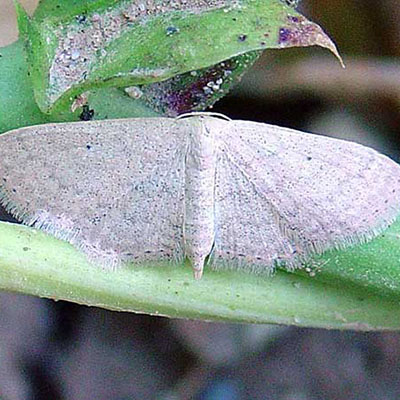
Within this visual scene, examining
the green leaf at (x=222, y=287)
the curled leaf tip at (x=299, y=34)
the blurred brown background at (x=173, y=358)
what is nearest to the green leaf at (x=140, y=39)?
the curled leaf tip at (x=299, y=34)

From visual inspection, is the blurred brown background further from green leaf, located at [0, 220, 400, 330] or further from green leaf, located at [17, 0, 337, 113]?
green leaf, located at [17, 0, 337, 113]

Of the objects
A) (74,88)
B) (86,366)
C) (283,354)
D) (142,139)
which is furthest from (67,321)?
(74,88)

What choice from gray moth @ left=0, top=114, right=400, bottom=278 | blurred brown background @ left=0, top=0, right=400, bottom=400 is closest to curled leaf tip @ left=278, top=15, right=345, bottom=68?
gray moth @ left=0, top=114, right=400, bottom=278

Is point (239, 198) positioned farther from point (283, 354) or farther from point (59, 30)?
point (283, 354)

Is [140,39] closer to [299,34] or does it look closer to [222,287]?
[299,34]

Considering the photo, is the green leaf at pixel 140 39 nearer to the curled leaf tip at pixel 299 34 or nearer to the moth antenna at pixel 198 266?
the curled leaf tip at pixel 299 34

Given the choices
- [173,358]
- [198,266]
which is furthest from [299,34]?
[173,358]
